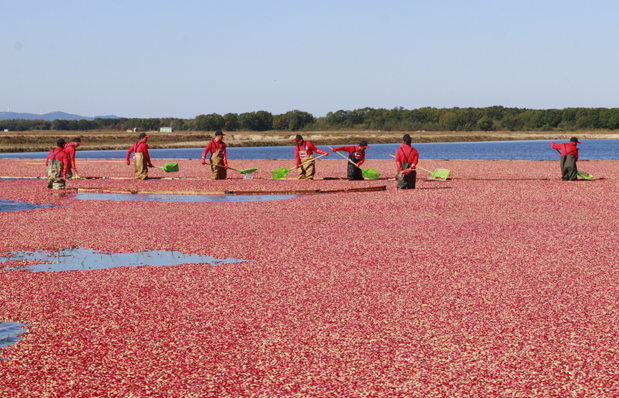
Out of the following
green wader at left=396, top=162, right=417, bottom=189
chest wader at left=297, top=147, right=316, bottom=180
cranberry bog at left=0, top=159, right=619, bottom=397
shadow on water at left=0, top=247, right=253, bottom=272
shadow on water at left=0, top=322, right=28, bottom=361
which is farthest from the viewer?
chest wader at left=297, top=147, right=316, bottom=180

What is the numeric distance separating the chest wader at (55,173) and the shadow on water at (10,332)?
16.0m

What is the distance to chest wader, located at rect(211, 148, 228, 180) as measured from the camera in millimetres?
25969

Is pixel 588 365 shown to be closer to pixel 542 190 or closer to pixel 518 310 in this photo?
pixel 518 310

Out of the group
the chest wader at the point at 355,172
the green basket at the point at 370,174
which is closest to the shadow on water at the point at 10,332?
the chest wader at the point at 355,172

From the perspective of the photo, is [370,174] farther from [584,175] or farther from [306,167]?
[584,175]

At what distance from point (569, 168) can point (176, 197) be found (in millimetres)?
14630

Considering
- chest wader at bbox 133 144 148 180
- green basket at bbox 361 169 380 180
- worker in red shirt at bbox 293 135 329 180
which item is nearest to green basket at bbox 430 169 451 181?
green basket at bbox 361 169 380 180

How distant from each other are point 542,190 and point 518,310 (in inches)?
589

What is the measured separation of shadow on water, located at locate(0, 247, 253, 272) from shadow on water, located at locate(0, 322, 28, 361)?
104 inches

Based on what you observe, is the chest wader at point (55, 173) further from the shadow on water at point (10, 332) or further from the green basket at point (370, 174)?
the shadow on water at point (10, 332)

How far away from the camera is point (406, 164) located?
2142 cm

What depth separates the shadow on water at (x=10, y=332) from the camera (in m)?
6.04

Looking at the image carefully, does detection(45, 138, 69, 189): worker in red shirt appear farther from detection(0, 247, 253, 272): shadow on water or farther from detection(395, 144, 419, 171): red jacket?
detection(0, 247, 253, 272): shadow on water

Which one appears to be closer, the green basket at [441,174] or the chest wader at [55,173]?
the chest wader at [55,173]
